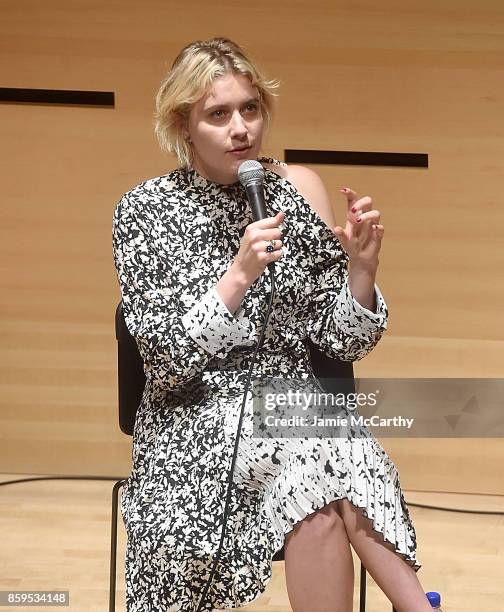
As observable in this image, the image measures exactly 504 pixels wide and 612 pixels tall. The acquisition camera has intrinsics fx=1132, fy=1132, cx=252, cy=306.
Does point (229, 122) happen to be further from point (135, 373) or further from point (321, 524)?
point (321, 524)

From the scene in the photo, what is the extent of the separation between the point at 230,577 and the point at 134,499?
255 mm

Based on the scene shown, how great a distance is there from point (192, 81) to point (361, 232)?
1.52 feet

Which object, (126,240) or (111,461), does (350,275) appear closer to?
(126,240)

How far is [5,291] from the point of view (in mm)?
3709

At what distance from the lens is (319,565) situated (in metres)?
1.94

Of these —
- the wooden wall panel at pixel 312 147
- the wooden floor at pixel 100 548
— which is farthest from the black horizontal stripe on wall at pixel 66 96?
the wooden floor at pixel 100 548

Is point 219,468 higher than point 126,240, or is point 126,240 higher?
point 126,240

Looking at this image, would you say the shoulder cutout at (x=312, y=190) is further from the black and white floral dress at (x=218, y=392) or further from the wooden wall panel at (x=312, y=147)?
the wooden wall panel at (x=312, y=147)

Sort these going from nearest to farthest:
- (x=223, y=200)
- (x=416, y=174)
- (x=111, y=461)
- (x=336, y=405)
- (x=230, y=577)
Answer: (x=230, y=577) → (x=336, y=405) → (x=223, y=200) → (x=416, y=174) → (x=111, y=461)

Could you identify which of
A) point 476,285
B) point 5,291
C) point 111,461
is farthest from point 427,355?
point 5,291

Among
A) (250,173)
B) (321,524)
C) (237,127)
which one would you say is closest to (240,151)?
(237,127)

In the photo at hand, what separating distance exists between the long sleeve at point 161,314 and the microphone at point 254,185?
176mm

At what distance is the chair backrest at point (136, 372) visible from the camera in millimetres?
2381

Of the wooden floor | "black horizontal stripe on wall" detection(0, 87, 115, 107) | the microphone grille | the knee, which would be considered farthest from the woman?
"black horizontal stripe on wall" detection(0, 87, 115, 107)
